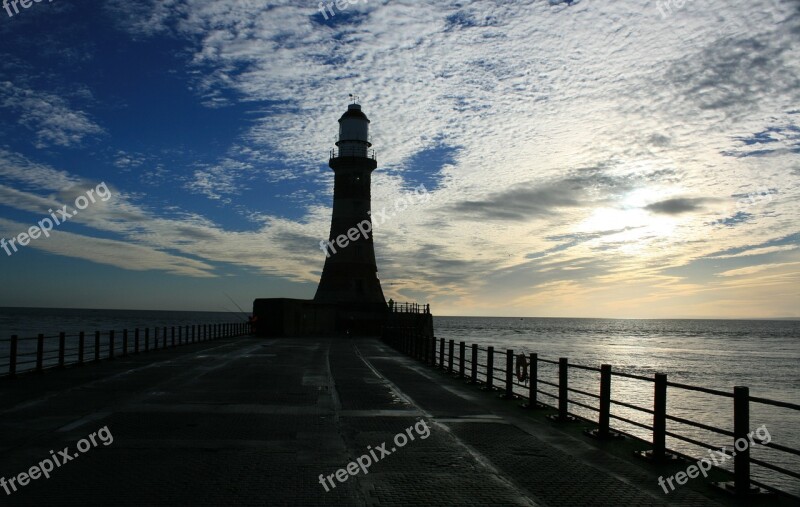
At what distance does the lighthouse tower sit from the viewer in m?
63.0

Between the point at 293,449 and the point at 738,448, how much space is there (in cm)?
526

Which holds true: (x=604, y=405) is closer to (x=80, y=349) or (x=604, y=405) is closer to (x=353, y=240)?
(x=80, y=349)

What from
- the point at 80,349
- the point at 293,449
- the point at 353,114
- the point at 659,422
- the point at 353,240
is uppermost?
the point at 353,114

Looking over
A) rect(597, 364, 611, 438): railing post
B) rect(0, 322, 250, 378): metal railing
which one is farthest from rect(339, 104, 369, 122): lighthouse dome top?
rect(597, 364, 611, 438): railing post

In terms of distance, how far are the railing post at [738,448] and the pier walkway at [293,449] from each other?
46 cm

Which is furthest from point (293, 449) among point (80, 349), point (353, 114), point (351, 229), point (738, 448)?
point (353, 114)

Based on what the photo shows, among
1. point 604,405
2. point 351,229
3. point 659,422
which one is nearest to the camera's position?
point 659,422

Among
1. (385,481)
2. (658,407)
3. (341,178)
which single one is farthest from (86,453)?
(341,178)

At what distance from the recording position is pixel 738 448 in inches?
284

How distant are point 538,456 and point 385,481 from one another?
251cm

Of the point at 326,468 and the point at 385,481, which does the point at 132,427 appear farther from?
the point at 385,481

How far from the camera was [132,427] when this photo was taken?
34.1 feet

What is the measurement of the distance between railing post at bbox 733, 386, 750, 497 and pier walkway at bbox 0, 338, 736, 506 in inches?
18.3

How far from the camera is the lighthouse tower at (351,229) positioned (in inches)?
2480
